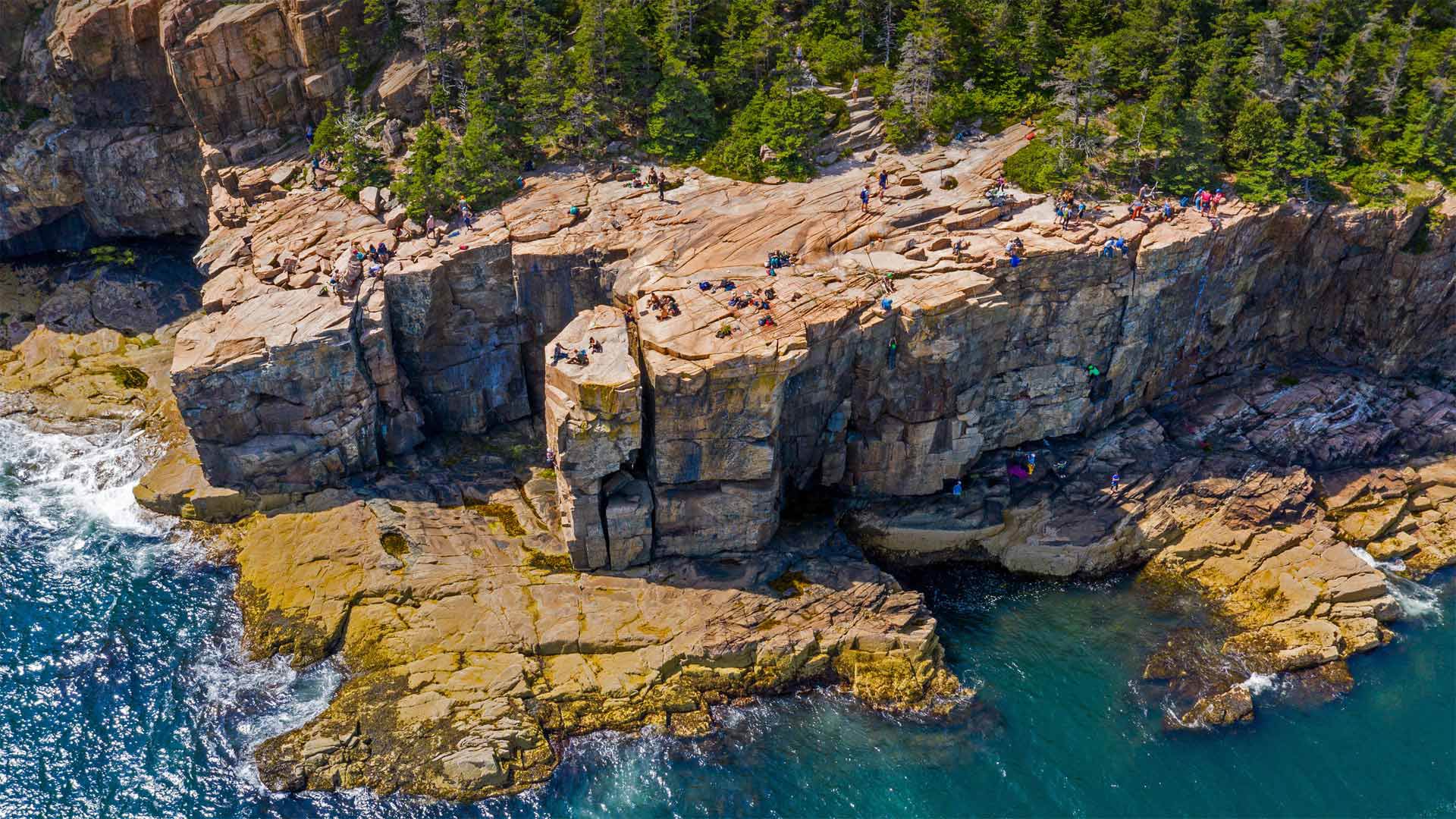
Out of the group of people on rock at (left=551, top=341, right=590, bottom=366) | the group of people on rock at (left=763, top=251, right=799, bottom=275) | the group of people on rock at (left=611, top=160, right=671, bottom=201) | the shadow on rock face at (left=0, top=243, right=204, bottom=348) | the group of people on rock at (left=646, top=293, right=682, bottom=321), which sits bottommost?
the shadow on rock face at (left=0, top=243, right=204, bottom=348)

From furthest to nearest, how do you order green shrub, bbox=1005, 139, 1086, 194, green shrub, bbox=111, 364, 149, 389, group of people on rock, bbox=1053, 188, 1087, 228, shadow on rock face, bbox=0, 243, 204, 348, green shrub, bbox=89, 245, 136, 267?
green shrub, bbox=89, 245, 136, 267
shadow on rock face, bbox=0, 243, 204, 348
green shrub, bbox=111, 364, 149, 389
green shrub, bbox=1005, 139, 1086, 194
group of people on rock, bbox=1053, 188, 1087, 228

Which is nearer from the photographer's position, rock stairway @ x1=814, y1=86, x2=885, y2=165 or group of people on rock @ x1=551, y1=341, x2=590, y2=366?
group of people on rock @ x1=551, y1=341, x2=590, y2=366

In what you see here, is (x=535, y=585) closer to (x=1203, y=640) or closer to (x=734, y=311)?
(x=734, y=311)

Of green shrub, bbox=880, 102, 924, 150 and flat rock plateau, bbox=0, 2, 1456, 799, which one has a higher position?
green shrub, bbox=880, 102, 924, 150

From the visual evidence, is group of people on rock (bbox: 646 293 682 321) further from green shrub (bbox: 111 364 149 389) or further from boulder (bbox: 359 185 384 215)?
green shrub (bbox: 111 364 149 389)

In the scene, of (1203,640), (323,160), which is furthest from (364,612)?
(1203,640)

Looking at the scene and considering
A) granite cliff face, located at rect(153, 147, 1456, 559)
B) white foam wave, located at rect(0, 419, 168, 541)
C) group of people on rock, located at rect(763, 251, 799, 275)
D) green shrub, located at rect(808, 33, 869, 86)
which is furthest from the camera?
green shrub, located at rect(808, 33, 869, 86)

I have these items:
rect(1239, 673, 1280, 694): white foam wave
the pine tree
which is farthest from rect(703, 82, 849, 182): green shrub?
rect(1239, 673, 1280, 694): white foam wave
